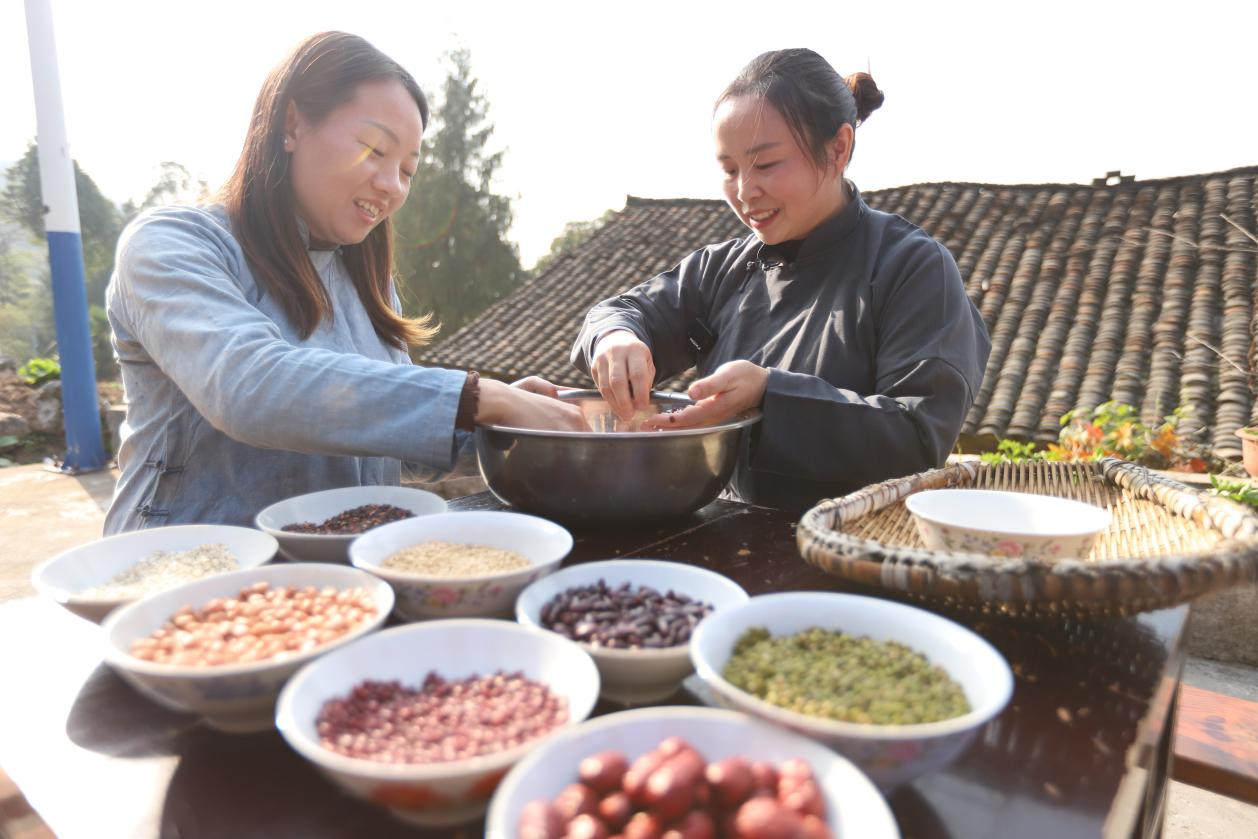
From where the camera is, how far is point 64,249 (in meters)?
8.18

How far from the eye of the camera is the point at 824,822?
62 centimetres

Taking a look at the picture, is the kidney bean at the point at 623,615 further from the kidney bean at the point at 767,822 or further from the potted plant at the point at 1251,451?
the potted plant at the point at 1251,451

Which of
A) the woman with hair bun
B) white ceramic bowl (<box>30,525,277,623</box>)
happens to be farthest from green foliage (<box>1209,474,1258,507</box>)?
white ceramic bowl (<box>30,525,277,623</box>)

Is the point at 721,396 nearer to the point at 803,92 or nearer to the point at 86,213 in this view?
the point at 803,92

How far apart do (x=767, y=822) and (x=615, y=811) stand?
13 centimetres

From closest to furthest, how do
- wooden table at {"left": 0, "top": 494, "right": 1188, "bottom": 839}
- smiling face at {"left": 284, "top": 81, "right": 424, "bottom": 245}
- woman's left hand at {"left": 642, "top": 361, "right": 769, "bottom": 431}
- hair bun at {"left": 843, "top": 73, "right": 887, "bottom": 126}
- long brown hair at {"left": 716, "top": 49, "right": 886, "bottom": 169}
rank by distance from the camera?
wooden table at {"left": 0, "top": 494, "right": 1188, "bottom": 839} < woman's left hand at {"left": 642, "top": 361, "right": 769, "bottom": 431} < smiling face at {"left": 284, "top": 81, "right": 424, "bottom": 245} < long brown hair at {"left": 716, "top": 49, "right": 886, "bottom": 169} < hair bun at {"left": 843, "top": 73, "right": 887, "bottom": 126}

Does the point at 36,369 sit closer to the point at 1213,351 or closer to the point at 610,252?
the point at 610,252

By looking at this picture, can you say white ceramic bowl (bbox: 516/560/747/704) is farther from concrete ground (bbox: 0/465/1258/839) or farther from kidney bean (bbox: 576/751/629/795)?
concrete ground (bbox: 0/465/1258/839)

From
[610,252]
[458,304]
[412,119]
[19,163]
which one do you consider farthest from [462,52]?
[412,119]

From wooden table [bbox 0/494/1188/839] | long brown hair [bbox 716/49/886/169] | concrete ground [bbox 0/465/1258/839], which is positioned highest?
long brown hair [bbox 716/49/886/169]

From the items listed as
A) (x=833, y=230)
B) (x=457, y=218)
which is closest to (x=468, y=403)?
(x=833, y=230)

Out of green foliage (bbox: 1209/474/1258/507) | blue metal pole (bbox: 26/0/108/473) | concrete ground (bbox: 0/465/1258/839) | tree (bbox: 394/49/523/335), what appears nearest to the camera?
concrete ground (bbox: 0/465/1258/839)

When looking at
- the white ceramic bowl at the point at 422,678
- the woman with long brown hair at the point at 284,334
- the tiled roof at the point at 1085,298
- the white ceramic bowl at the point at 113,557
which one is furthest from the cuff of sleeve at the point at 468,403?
the tiled roof at the point at 1085,298

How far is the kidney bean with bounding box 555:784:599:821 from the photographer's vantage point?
0.61 metres
